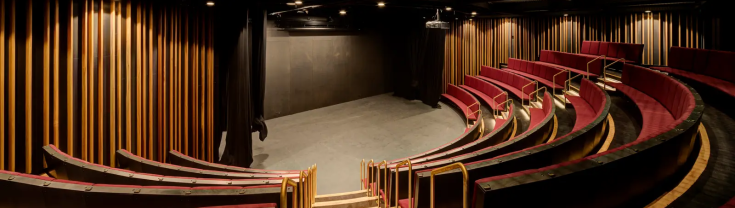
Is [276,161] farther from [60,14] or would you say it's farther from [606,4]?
[606,4]

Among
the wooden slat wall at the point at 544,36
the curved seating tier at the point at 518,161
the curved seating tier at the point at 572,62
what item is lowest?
the curved seating tier at the point at 518,161

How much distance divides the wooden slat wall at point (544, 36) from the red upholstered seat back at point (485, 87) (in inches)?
11.3

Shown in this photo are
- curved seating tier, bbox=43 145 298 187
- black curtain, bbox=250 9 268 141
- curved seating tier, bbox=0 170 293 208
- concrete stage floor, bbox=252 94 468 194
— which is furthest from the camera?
concrete stage floor, bbox=252 94 468 194

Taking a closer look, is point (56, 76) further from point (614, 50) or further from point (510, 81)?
point (614, 50)

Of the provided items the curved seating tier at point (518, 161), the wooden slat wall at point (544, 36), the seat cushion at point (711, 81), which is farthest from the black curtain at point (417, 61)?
the curved seating tier at point (518, 161)

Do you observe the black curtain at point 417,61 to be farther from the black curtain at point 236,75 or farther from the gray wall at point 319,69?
the black curtain at point 236,75

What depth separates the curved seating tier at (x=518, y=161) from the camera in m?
2.00

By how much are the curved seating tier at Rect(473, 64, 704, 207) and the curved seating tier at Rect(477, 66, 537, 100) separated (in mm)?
4902

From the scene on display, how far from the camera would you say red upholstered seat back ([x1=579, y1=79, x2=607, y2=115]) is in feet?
15.8

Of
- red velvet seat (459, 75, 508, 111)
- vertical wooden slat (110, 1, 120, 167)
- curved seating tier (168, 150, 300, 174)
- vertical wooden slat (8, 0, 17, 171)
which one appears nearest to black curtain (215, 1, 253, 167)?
curved seating tier (168, 150, 300, 174)

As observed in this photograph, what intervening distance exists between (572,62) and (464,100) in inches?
82.6

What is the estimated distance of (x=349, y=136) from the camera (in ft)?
21.3

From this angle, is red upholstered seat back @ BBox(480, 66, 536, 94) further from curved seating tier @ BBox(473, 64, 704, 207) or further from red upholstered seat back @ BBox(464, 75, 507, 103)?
curved seating tier @ BBox(473, 64, 704, 207)

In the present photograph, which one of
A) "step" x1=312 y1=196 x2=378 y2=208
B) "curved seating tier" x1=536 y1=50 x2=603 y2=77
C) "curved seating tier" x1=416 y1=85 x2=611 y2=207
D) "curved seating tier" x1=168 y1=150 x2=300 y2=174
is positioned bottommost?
"step" x1=312 y1=196 x2=378 y2=208
